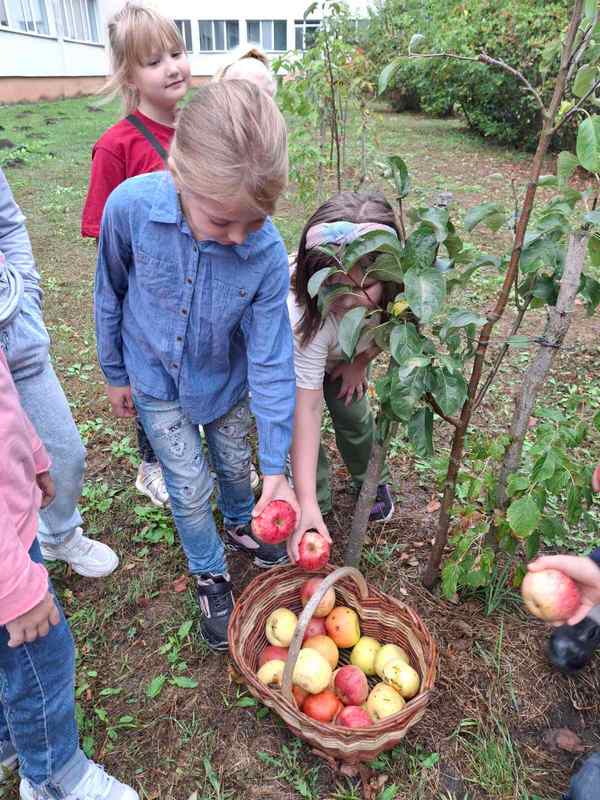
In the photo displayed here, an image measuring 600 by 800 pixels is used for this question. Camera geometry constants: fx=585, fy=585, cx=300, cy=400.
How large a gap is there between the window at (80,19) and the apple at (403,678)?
20.9m

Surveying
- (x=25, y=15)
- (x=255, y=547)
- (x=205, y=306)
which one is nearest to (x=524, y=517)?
(x=205, y=306)

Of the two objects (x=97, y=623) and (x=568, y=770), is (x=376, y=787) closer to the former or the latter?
(x=568, y=770)

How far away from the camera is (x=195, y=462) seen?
184 centimetres

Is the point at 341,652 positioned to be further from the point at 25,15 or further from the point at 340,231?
the point at 25,15

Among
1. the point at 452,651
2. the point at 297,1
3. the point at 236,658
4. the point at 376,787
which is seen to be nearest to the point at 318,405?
the point at 236,658

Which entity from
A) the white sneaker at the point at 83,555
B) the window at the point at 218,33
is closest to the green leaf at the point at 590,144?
the white sneaker at the point at 83,555

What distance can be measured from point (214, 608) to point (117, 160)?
1.60 metres

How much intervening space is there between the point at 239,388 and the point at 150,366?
0.94 ft

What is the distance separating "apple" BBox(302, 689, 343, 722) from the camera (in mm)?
1620

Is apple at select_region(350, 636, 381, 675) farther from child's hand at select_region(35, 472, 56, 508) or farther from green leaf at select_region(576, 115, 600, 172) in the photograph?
green leaf at select_region(576, 115, 600, 172)

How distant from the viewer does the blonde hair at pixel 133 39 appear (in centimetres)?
196

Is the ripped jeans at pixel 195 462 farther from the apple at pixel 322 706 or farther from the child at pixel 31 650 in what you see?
the apple at pixel 322 706

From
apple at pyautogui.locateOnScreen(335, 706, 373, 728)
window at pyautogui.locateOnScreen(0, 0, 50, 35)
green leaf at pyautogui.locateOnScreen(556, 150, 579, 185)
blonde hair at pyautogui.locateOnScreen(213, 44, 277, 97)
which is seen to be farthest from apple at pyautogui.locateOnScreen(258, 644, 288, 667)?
window at pyautogui.locateOnScreen(0, 0, 50, 35)

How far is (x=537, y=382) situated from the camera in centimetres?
160
